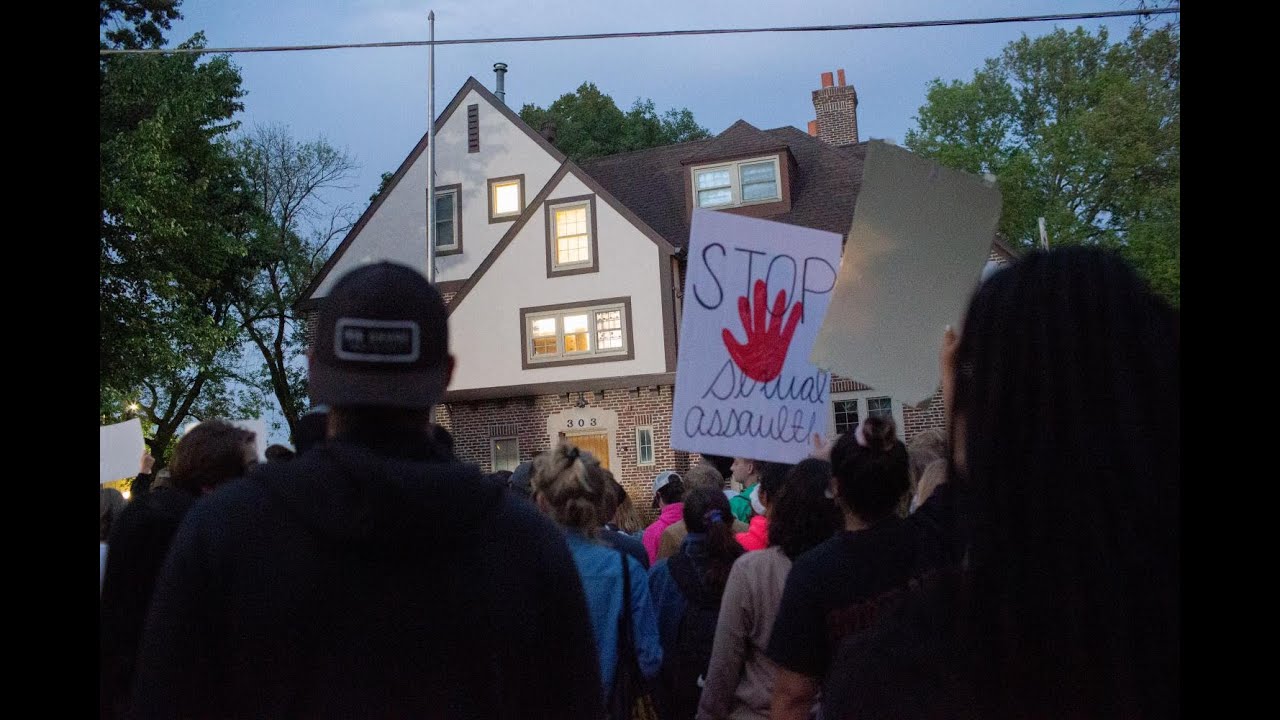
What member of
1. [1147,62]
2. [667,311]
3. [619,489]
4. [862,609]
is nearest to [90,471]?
[862,609]

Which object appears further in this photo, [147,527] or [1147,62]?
[1147,62]

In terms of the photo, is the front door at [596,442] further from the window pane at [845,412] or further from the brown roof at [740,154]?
the window pane at [845,412]

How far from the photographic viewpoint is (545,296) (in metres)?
22.2

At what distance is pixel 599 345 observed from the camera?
71.6 feet

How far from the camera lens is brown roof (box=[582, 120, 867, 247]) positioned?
23.1 metres

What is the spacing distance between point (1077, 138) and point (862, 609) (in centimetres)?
3455

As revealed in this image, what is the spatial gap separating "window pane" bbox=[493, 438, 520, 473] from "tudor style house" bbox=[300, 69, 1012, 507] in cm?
3

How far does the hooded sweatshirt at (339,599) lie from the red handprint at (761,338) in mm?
3456

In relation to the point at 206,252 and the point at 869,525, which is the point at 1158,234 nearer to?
the point at 206,252

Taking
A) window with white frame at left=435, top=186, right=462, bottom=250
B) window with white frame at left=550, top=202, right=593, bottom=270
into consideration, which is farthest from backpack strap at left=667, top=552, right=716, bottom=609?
window with white frame at left=435, top=186, right=462, bottom=250

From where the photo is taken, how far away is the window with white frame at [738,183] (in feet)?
76.0

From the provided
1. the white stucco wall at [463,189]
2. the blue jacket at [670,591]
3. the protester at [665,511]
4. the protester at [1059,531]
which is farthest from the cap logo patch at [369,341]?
the white stucco wall at [463,189]

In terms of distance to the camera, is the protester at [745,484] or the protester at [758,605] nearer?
the protester at [758,605]

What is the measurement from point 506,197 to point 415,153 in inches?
114
